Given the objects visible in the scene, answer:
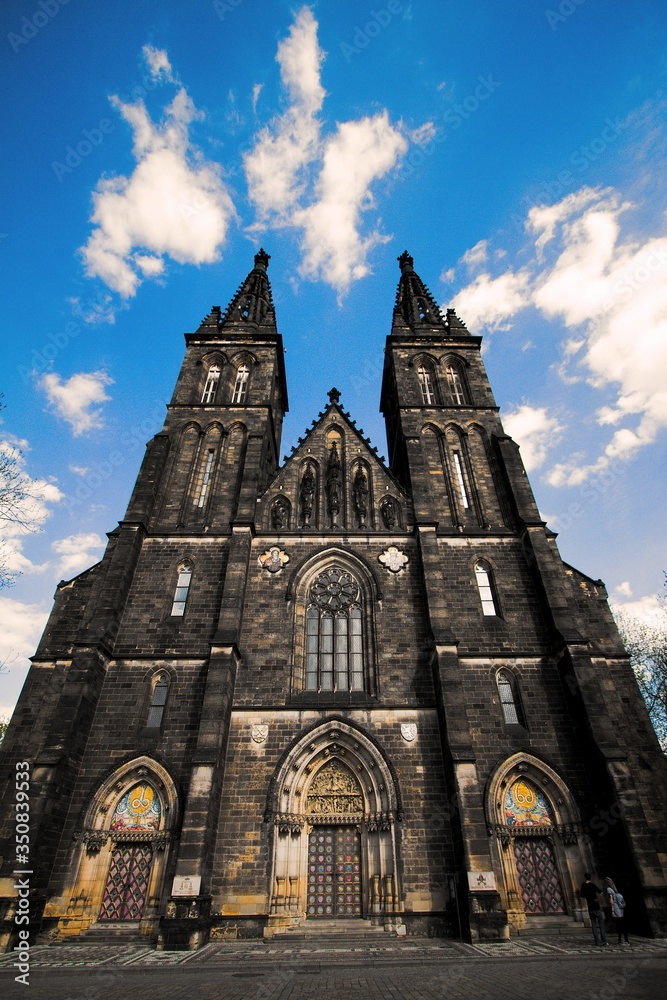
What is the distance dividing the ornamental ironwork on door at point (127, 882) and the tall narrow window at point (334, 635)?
5.50 m

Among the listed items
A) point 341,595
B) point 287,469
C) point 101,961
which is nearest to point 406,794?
point 341,595

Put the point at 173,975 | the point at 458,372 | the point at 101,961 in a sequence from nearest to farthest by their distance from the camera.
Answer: the point at 173,975, the point at 101,961, the point at 458,372

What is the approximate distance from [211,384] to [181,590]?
10375 millimetres

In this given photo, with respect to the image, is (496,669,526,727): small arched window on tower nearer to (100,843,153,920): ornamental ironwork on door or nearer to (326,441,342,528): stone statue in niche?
(326,441,342,528): stone statue in niche

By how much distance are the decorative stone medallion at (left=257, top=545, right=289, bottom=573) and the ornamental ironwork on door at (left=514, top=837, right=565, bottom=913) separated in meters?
9.63

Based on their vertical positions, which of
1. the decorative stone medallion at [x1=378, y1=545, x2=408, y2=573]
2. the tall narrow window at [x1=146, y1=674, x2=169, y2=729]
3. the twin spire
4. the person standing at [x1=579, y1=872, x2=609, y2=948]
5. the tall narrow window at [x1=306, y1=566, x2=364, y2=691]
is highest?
the twin spire

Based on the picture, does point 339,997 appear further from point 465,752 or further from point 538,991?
point 465,752

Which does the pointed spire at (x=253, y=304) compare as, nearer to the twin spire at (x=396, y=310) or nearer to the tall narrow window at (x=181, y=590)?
the twin spire at (x=396, y=310)

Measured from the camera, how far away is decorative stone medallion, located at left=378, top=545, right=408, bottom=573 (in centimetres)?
1694

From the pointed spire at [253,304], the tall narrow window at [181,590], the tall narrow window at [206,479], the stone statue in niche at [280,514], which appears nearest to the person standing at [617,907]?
the tall narrow window at [181,590]

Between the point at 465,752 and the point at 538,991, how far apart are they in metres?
5.84

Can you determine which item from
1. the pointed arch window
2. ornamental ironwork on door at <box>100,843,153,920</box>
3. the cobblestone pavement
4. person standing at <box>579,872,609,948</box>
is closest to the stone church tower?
ornamental ironwork on door at <box>100,843,153,920</box>

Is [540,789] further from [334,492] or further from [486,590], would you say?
[334,492]

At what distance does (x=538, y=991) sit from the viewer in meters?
6.71
